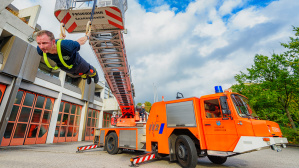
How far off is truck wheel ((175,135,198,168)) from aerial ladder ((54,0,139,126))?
15.2ft

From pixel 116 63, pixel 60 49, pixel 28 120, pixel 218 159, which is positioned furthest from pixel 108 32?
pixel 28 120

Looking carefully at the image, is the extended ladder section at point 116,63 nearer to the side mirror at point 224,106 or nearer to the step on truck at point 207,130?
the step on truck at point 207,130

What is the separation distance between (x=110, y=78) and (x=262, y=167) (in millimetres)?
9466

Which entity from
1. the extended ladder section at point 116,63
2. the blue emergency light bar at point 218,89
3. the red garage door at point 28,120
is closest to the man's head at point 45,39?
the extended ladder section at point 116,63

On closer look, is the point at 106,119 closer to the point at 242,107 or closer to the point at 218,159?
the point at 218,159

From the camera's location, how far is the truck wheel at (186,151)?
4.62 m

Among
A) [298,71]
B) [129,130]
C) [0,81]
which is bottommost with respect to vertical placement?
[129,130]

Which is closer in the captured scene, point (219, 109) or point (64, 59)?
point (64, 59)

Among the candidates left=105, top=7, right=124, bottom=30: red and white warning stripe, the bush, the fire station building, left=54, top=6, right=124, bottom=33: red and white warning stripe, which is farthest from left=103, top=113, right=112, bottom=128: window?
the bush

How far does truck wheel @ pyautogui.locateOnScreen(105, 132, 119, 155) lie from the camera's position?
780cm

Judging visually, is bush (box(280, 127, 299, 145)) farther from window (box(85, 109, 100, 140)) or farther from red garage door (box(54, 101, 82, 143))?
red garage door (box(54, 101, 82, 143))

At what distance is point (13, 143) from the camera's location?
438 inches

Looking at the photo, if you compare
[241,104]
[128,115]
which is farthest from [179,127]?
[128,115]

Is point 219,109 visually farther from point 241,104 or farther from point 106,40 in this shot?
point 106,40
